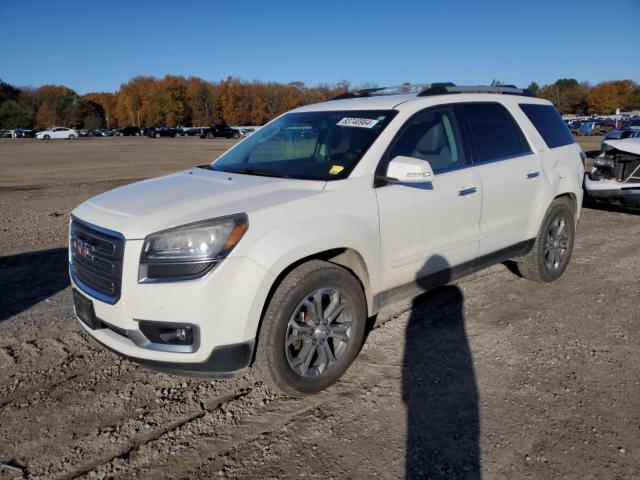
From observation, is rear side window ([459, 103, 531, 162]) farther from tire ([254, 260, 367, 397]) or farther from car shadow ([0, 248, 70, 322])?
car shadow ([0, 248, 70, 322])

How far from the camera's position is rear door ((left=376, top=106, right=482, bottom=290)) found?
12.2 ft

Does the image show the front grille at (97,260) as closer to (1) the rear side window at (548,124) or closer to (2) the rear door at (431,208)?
(2) the rear door at (431,208)

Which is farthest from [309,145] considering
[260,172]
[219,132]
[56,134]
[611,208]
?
[56,134]

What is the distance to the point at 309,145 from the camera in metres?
4.43

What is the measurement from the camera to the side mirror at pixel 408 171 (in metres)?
3.51

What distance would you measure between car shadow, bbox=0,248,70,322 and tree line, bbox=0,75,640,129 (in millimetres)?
108640

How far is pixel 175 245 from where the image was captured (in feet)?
9.65

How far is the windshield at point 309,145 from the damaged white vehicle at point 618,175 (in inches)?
266

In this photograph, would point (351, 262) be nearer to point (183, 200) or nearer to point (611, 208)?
point (183, 200)

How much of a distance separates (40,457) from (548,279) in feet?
15.8

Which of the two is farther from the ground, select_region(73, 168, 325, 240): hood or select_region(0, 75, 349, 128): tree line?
select_region(0, 75, 349, 128): tree line

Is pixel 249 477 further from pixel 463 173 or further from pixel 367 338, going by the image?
pixel 463 173

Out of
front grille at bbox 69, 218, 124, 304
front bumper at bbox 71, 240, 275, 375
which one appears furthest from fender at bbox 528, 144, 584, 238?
front grille at bbox 69, 218, 124, 304

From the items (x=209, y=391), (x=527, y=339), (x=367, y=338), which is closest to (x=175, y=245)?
(x=209, y=391)
